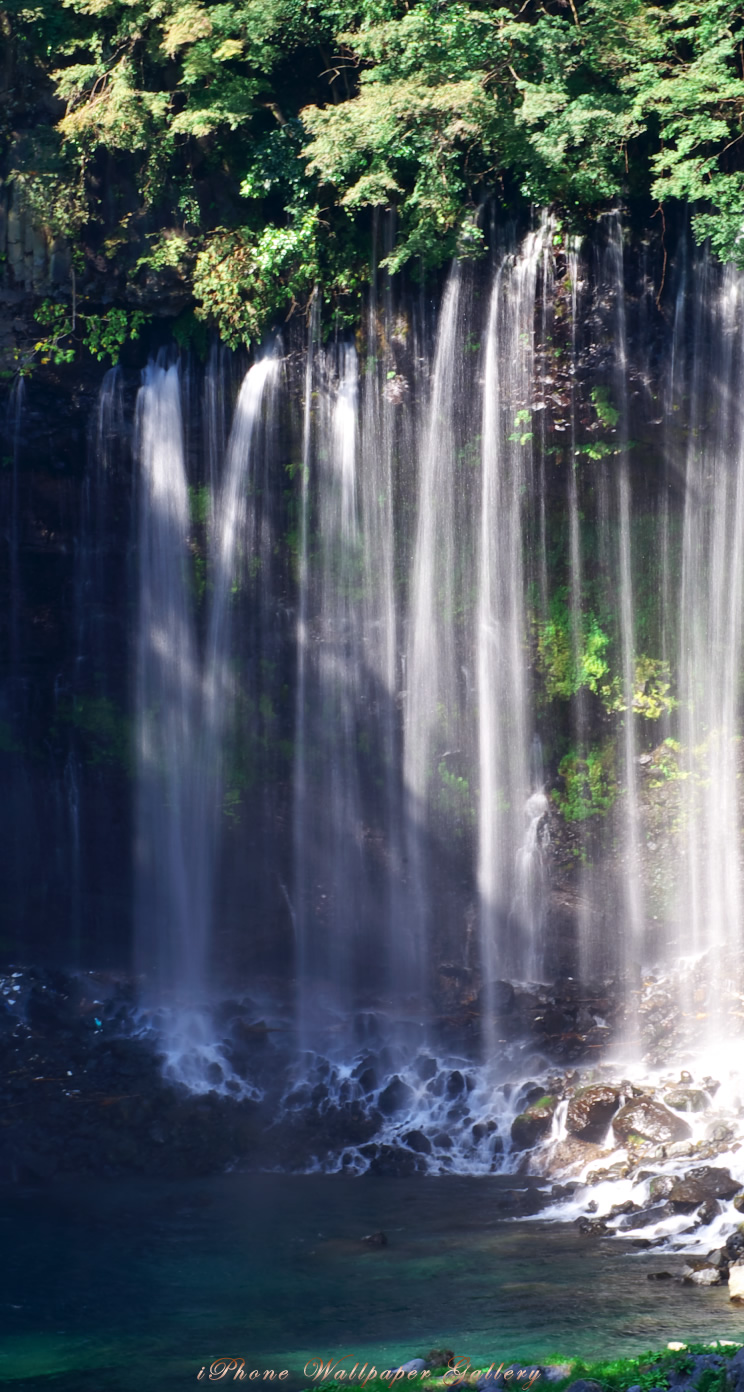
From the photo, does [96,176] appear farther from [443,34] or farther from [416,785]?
[416,785]

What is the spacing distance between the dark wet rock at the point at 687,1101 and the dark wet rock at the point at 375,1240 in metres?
3.53

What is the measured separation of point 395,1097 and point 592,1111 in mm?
2625

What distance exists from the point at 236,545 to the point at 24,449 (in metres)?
3.48

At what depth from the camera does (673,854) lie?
47.8 ft

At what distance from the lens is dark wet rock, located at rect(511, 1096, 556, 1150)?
1196 centimetres

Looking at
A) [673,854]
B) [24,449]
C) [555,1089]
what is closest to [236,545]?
[24,449]

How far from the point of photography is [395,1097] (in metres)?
13.2

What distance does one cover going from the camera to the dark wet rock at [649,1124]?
11117 mm

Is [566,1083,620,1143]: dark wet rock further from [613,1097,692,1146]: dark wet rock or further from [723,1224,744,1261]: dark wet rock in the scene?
[723,1224,744,1261]: dark wet rock

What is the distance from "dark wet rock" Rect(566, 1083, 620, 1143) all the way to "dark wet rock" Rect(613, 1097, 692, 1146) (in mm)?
135

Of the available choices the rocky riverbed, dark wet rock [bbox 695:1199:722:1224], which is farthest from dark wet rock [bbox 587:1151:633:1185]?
dark wet rock [bbox 695:1199:722:1224]

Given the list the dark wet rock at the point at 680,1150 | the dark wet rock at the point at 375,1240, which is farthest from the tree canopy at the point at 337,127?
the dark wet rock at the point at 375,1240

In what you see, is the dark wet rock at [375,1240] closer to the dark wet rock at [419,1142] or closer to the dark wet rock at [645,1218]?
the dark wet rock at [645,1218]

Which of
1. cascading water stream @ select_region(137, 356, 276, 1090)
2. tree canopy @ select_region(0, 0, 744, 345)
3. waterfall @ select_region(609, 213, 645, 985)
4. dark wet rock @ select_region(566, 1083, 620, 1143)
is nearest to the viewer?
dark wet rock @ select_region(566, 1083, 620, 1143)
